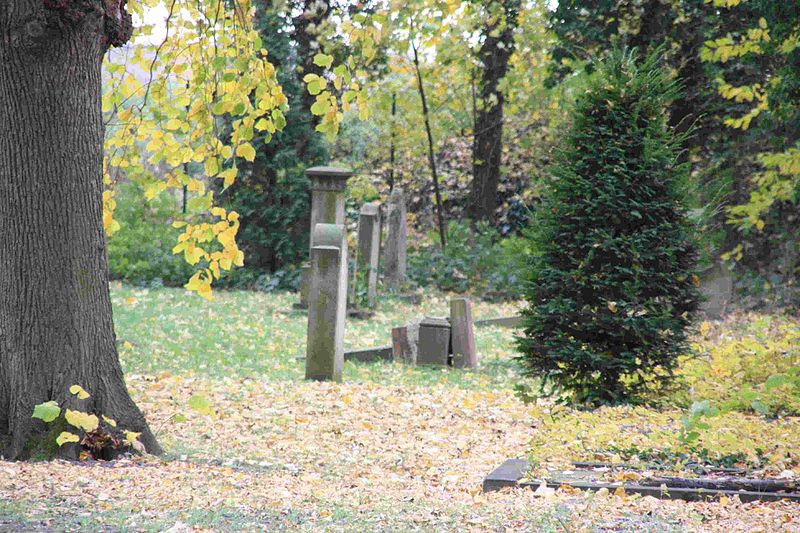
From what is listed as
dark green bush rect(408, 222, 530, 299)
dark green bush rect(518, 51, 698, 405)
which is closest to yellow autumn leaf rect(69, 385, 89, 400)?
dark green bush rect(518, 51, 698, 405)

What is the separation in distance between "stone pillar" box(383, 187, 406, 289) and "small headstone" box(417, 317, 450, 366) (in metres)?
6.64

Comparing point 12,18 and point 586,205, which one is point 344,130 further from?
point 12,18

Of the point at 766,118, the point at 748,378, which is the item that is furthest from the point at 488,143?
the point at 748,378

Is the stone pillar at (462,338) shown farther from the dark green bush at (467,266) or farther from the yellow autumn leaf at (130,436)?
the dark green bush at (467,266)

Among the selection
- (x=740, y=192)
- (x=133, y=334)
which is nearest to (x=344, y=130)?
(x=740, y=192)

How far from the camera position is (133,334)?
40.8 ft

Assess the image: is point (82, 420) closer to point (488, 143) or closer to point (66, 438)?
point (66, 438)

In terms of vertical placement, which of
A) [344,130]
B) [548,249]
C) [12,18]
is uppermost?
[344,130]

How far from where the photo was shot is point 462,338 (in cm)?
1152

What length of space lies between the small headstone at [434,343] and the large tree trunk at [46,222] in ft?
20.4

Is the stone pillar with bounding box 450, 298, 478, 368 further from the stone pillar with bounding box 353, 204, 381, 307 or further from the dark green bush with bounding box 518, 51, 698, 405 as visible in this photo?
the stone pillar with bounding box 353, 204, 381, 307

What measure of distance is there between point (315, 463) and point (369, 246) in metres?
10.4

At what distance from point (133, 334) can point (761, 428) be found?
8.40m

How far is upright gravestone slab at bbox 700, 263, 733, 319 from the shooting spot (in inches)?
605
